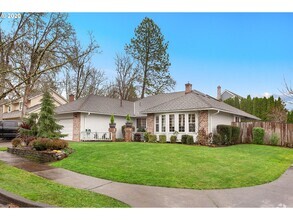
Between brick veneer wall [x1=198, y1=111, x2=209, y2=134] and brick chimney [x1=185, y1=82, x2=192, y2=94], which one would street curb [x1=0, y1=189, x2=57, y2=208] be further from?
brick chimney [x1=185, y1=82, x2=192, y2=94]

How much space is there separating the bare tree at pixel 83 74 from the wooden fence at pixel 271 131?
9.31m

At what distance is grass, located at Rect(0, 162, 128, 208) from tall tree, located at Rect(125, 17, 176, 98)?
539 cm

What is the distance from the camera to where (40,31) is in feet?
40.4

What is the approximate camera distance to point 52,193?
4523mm

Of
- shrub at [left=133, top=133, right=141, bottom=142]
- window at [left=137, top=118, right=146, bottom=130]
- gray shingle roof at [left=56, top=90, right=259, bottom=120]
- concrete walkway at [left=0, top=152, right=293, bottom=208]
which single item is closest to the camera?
concrete walkway at [left=0, top=152, right=293, bottom=208]

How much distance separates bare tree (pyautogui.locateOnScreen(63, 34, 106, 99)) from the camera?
995 cm

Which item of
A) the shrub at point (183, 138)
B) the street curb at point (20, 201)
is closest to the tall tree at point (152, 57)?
the shrub at point (183, 138)

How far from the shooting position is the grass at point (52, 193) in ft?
13.5

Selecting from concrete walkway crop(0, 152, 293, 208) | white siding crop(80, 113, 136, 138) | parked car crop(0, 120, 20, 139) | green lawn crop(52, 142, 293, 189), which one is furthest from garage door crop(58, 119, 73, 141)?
concrete walkway crop(0, 152, 293, 208)

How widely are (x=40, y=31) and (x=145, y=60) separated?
5786 mm

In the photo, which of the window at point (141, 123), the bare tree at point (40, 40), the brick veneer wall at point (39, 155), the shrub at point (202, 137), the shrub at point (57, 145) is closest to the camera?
the brick veneer wall at point (39, 155)

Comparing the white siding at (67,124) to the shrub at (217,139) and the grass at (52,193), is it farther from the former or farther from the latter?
the grass at (52,193)

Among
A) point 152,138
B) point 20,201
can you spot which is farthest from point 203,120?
point 20,201
